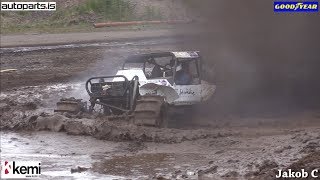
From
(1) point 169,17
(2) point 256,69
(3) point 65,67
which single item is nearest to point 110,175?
(2) point 256,69

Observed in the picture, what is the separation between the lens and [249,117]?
1385 centimetres

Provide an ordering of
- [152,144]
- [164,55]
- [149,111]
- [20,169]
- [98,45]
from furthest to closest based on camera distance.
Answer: [98,45]
[164,55]
[149,111]
[152,144]
[20,169]

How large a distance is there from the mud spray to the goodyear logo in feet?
0.46

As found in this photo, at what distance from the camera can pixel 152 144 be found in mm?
11289

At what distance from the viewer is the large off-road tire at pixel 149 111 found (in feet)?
39.3

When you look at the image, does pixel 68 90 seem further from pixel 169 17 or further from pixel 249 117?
pixel 169 17

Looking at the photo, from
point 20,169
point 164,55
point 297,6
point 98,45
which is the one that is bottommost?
point 20,169

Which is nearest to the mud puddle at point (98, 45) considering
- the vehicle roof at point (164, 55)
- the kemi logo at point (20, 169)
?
the vehicle roof at point (164, 55)

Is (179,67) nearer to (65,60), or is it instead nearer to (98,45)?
(65,60)

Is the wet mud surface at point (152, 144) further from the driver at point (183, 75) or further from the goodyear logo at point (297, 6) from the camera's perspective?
the goodyear logo at point (297, 6)

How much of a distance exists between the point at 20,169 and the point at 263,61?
734cm

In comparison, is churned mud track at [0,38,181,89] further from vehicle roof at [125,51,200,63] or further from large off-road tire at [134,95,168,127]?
large off-road tire at [134,95,168,127]

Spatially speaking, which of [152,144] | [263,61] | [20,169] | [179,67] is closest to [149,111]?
[152,144]

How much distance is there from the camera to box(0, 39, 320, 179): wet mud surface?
8.90 metres
